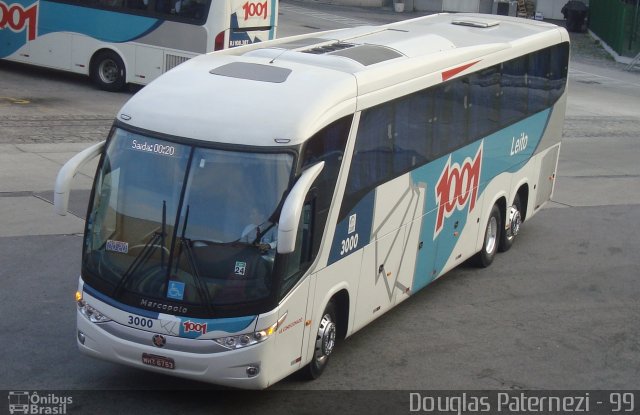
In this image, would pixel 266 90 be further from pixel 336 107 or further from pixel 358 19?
pixel 358 19

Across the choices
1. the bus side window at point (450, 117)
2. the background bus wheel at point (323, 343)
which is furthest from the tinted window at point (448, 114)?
the background bus wheel at point (323, 343)

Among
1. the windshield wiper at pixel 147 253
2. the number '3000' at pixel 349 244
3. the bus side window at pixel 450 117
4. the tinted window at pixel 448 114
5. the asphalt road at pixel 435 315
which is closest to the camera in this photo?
the windshield wiper at pixel 147 253

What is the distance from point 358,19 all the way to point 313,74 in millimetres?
37566

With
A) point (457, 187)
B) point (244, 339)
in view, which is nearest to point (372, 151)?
point (457, 187)

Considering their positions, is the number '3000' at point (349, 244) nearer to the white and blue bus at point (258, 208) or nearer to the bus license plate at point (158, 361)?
the white and blue bus at point (258, 208)

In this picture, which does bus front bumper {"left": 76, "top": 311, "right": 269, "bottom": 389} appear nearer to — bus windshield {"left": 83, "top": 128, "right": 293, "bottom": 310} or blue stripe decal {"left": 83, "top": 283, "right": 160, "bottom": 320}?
blue stripe decal {"left": 83, "top": 283, "right": 160, "bottom": 320}

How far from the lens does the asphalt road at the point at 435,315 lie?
32.2 ft

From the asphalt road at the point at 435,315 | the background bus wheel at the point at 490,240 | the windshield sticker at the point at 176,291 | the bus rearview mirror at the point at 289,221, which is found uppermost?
the bus rearview mirror at the point at 289,221

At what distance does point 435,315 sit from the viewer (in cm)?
1233

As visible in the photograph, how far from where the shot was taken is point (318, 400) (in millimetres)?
9633

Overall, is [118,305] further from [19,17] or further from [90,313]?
[19,17]

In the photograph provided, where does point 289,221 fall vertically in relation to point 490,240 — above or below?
above

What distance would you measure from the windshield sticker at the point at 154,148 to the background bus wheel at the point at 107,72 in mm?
15820

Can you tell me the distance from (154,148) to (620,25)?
35499mm
